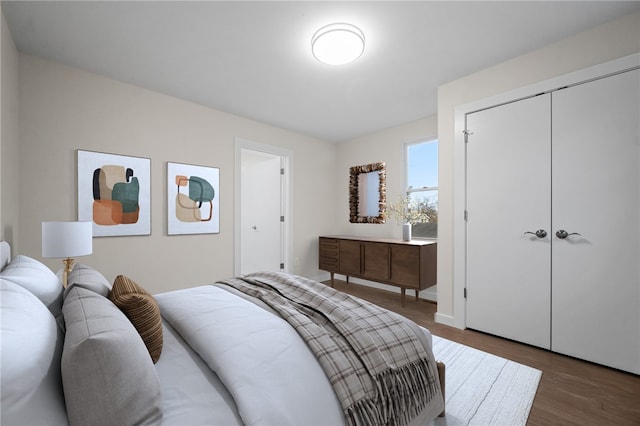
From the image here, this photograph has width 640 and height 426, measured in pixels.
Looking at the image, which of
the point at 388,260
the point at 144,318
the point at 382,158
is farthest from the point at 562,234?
the point at 144,318

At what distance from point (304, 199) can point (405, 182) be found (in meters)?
1.63

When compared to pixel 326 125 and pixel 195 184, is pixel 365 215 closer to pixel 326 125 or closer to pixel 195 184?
pixel 326 125

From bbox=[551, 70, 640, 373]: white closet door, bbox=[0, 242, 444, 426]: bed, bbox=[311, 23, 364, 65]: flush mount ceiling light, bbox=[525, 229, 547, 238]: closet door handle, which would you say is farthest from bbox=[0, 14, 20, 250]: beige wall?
bbox=[551, 70, 640, 373]: white closet door

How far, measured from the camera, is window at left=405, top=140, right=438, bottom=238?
3.88 m

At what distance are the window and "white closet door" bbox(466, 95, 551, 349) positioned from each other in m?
1.17

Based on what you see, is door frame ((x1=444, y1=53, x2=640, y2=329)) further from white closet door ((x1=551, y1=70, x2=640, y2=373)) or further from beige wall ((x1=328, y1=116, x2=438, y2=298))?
beige wall ((x1=328, y1=116, x2=438, y2=298))

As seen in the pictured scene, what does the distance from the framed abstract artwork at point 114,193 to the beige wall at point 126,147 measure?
6 centimetres

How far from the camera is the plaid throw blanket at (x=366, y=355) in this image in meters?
1.03

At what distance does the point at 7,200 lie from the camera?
1.97m

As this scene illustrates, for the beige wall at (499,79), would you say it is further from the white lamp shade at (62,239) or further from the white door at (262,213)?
the white lamp shade at (62,239)

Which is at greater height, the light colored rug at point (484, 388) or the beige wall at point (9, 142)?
the beige wall at point (9, 142)

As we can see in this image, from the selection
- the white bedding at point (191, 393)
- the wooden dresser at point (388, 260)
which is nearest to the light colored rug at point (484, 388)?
the wooden dresser at point (388, 260)

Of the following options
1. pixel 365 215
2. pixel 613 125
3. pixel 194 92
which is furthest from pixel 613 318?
pixel 194 92

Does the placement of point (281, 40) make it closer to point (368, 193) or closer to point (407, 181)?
point (407, 181)
